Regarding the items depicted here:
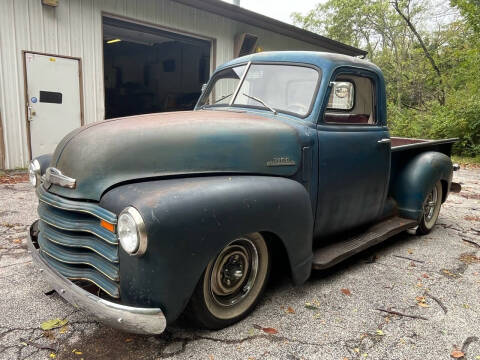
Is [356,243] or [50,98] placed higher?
[50,98]

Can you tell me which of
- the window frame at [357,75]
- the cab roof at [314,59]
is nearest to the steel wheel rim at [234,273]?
the window frame at [357,75]

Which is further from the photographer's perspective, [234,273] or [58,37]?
[58,37]

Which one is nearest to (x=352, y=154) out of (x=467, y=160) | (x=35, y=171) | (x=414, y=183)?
(x=414, y=183)

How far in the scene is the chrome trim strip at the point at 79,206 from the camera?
6.54 ft

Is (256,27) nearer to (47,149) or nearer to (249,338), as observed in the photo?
(47,149)

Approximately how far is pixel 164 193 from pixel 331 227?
1683mm

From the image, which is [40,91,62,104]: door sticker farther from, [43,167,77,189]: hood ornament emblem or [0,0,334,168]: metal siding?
[43,167,77,189]: hood ornament emblem

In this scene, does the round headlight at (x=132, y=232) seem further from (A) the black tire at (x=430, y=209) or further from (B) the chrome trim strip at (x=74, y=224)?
(A) the black tire at (x=430, y=209)

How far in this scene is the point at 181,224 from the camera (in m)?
1.93

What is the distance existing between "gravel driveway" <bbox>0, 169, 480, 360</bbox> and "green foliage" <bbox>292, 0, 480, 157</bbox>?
11310 millimetres

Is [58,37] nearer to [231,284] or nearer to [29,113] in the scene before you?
[29,113]

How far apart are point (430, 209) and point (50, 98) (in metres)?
6.97

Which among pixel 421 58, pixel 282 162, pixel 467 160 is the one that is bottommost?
pixel 467 160

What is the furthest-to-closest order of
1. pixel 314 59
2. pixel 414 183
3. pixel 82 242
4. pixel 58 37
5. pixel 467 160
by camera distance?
pixel 467 160 < pixel 58 37 < pixel 414 183 < pixel 314 59 < pixel 82 242
